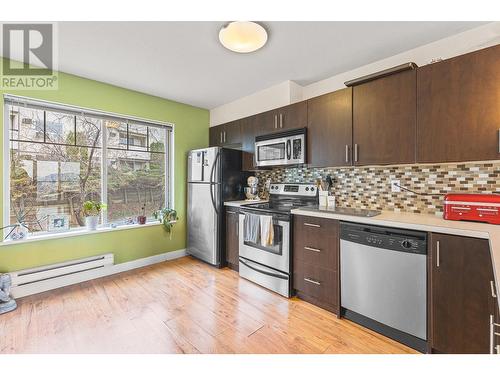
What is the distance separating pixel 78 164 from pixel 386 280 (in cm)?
339

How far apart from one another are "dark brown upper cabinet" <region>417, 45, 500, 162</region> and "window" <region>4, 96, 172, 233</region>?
123 inches

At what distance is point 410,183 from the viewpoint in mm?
2115

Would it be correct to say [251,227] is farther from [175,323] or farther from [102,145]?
[102,145]

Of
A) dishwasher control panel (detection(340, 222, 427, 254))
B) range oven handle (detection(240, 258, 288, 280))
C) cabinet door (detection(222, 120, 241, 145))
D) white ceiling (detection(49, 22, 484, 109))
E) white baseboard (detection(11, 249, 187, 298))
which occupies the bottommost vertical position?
white baseboard (detection(11, 249, 187, 298))

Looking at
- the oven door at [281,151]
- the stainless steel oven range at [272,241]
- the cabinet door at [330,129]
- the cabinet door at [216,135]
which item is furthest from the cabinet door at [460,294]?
A: the cabinet door at [216,135]

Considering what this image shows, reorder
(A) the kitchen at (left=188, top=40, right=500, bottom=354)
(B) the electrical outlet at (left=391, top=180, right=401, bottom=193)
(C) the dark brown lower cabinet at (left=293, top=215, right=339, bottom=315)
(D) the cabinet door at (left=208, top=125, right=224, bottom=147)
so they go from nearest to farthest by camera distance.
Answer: (A) the kitchen at (left=188, top=40, right=500, bottom=354) → (C) the dark brown lower cabinet at (left=293, top=215, right=339, bottom=315) → (B) the electrical outlet at (left=391, top=180, right=401, bottom=193) → (D) the cabinet door at (left=208, top=125, right=224, bottom=147)

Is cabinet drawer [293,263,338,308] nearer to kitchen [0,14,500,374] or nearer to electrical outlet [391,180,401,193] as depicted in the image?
kitchen [0,14,500,374]

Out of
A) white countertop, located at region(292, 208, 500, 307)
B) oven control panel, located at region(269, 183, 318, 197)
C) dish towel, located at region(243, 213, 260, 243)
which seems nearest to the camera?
white countertop, located at region(292, 208, 500, 307)

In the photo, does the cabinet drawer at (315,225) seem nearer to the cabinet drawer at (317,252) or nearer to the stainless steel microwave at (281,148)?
the cabinet drawer at (317,252)

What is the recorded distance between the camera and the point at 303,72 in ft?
8.37

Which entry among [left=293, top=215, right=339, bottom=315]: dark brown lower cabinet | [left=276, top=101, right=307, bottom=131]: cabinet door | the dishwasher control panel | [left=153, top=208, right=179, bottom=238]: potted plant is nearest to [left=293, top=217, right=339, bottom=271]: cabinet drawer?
[left=293, top=215, right=339, bottom=315]: dark brown lower cabinet

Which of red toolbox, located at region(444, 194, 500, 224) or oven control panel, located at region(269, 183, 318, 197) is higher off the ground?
oven control panel, located at region(269, 183, 318, 197)

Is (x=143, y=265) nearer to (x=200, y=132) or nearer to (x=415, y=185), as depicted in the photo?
(x=200, y=132)

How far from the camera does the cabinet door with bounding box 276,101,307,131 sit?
2.56 m
